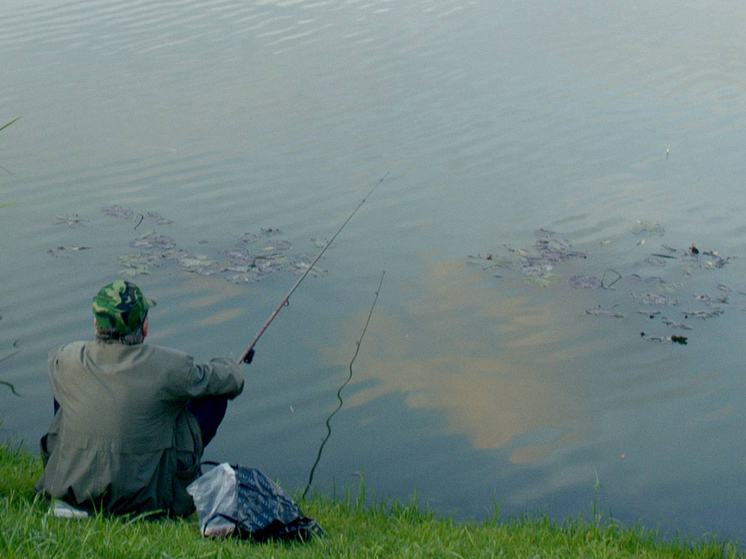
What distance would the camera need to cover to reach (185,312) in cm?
688

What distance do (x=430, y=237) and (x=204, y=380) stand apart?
4656 millimetres

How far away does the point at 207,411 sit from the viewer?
3.90 meters

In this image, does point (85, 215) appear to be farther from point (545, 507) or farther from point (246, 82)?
point (545, 507)

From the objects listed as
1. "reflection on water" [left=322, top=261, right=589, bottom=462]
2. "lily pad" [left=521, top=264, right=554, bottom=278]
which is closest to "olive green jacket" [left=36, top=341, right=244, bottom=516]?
"reflection on water" [left=322, top=261, right=589, bottom=462]

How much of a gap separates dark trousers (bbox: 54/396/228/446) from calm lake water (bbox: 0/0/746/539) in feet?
4.28

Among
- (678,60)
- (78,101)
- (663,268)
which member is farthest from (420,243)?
(678,60)

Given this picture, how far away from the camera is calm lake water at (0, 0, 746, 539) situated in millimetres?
5422

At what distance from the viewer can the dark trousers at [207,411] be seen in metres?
3.84

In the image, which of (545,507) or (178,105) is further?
(178,105)

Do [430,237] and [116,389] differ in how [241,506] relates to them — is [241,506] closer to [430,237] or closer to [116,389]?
[116,389]

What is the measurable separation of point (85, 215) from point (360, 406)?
415cm

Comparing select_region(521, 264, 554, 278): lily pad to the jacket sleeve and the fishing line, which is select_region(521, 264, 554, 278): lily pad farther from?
the jacket sleeve

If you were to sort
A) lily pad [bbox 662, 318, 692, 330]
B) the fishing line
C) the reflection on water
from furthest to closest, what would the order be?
lily pad [bbox 662, 318, 692, 330], the reflection on water, the fishing line

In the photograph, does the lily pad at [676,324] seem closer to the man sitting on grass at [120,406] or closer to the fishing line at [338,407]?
the fishing line at [338,407]
